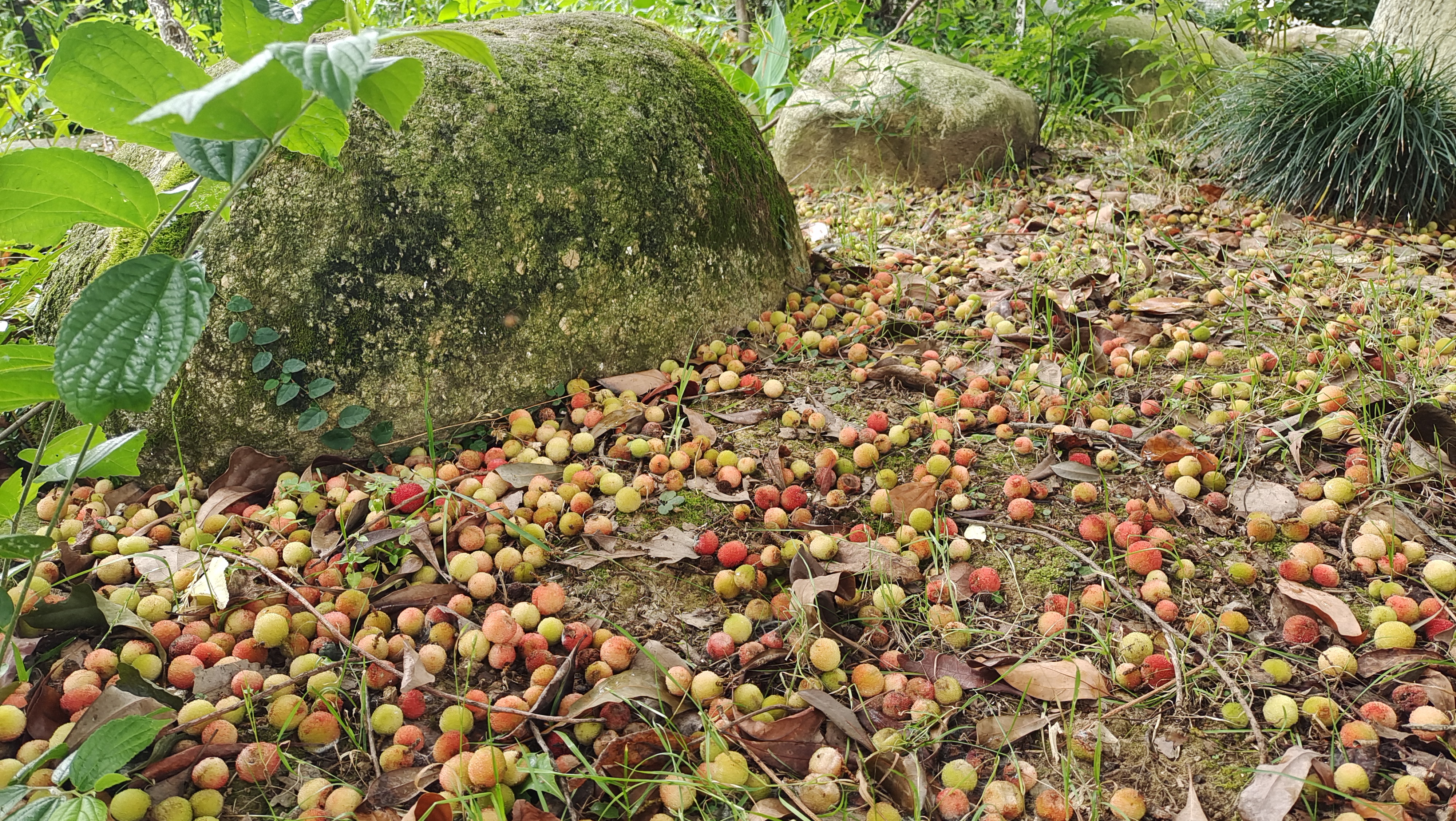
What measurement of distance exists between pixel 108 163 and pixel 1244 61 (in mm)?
5748

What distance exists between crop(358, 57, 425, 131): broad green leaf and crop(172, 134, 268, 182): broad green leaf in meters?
0.15

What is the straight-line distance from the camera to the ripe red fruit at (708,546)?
1790 mm

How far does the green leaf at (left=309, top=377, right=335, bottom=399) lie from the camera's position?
2.06m

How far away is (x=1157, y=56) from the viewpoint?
18.4ft

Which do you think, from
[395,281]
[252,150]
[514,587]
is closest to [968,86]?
[395,281]

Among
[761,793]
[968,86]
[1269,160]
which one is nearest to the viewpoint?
[761,793]

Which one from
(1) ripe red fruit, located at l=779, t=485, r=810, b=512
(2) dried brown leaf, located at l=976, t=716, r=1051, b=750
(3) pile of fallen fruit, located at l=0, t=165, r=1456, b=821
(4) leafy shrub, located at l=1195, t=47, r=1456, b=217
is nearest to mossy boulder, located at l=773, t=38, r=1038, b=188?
(4) leafy shrub, located at l=1195, t=47, r=1456, b=217

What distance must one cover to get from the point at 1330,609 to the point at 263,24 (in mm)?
1912

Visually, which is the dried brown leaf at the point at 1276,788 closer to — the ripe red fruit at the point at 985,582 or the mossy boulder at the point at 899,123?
the ripe red fruit at the point at 985,582

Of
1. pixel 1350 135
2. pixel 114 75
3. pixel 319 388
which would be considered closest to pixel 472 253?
pixel 319 388

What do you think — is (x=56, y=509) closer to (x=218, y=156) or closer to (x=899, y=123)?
(x=218, y=156)

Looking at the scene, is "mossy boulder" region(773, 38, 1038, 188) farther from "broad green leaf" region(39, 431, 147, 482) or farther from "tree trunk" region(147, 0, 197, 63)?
"broad green leaf" region(39, 431, 147, 482)

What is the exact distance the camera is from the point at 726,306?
2.67m

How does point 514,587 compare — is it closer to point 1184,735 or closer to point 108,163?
point 108,163
